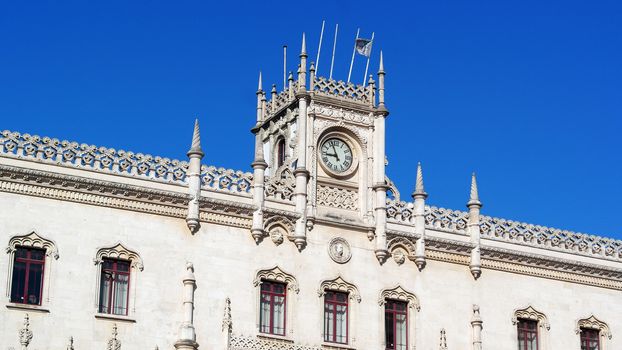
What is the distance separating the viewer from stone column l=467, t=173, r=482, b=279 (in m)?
44.4

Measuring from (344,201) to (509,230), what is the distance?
6.69 metres

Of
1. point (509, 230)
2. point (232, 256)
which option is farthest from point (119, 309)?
point (509, 230)

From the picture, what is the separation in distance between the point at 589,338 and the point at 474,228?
629 cm

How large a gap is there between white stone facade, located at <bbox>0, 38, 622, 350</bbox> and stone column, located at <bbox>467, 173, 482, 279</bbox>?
100 millimetres

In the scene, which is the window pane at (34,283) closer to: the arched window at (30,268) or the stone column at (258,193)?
the arched window at (30,268)

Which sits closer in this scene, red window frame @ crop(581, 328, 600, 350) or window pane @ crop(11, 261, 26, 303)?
window pane @ crop(11, 261, 26, 303)

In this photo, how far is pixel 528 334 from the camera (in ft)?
148

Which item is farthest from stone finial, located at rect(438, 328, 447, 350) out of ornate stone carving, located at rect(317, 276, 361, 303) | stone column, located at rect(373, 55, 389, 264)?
ornate stone carving, located at rect(317, 276, 361, 303)

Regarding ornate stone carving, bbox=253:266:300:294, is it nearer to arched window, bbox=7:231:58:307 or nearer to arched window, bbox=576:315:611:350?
arched window, bbox=7:231:58:307

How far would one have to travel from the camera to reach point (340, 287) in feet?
138

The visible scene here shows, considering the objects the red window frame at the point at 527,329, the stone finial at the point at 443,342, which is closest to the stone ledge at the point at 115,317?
the stone finial at the point at 443,342

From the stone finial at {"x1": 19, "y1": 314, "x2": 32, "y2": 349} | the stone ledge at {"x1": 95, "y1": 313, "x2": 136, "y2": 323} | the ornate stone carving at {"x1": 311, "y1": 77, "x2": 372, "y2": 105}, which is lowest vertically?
the stone finial at {"x1": 19, "y1": 314, "x2": 32, "y2": 349}

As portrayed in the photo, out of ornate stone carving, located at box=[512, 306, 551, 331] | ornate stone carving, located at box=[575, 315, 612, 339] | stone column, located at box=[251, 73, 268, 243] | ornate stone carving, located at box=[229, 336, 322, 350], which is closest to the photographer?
ornate stone carving, located at box=[229, 336, 322, 350]

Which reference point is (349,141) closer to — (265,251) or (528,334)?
(265,251)
